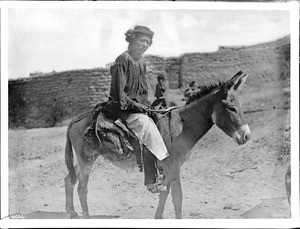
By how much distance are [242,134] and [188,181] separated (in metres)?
0.84

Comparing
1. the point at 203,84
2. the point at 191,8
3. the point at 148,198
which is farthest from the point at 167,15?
the point at 148,198

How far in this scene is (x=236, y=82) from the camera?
16.9ft

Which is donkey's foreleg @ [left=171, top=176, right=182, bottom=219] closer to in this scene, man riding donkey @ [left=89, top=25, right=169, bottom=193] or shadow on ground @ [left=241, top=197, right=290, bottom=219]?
man riding donkey @ [left=89, top=25, right=169, bottom=193]

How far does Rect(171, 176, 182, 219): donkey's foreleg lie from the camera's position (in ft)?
17.3

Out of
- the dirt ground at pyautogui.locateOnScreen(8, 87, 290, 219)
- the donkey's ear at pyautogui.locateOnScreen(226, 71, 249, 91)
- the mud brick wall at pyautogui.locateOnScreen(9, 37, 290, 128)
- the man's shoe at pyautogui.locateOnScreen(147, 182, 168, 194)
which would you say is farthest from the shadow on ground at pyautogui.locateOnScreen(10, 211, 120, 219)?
the donkey's ear at pyautogui.locateOnScreen(226, 71, 249, 91)

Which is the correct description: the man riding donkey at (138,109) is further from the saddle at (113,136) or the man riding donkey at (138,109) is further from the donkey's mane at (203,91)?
the donkey's mane at (203,91)

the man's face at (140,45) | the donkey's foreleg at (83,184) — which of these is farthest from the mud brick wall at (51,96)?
the donkey's foreleg at (83,184)

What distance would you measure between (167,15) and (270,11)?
3.97 ft

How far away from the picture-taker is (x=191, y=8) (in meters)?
5.46

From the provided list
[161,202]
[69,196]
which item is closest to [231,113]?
[161,202]

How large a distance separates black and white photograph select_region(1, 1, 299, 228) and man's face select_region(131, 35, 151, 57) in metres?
0.01

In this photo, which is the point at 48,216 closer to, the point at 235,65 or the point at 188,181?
the point at 188,181

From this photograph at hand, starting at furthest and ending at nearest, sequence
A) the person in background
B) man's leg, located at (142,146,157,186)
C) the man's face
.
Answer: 1. the person in background
2. the man's face
3. man's leg, located at (142,146,157,186)

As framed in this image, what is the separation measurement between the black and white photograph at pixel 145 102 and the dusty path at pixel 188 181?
12 millimetres
